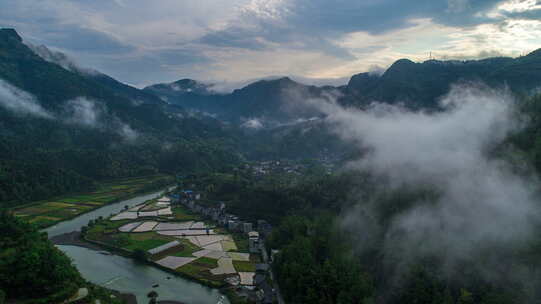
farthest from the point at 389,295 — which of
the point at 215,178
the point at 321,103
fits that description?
the point at 321,103

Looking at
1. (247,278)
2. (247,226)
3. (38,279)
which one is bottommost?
(247,278)

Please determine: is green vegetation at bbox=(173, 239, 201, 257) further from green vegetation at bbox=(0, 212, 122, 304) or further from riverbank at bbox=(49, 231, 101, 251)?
green vegetation at bbox=(0, 212, 122, 304)

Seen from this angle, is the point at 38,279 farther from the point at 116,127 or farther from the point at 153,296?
the point at 116,127

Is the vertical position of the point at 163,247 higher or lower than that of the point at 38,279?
lower

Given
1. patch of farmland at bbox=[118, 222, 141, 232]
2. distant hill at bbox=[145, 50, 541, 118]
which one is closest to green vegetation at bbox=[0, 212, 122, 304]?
patch of farmland at bbox=[118, 222, 141, 232]

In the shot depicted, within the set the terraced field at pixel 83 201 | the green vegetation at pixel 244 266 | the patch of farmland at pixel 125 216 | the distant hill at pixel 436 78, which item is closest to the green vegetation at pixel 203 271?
the green vegetation at pixel 244 266

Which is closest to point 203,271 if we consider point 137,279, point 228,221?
point 137,279
